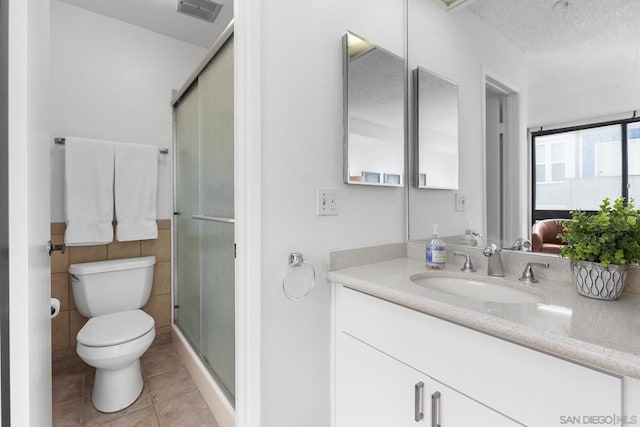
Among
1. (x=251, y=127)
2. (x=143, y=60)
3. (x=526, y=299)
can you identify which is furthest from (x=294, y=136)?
(x=143, y=60)

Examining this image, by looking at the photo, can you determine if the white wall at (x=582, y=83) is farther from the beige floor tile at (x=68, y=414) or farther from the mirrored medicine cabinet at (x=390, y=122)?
the beige floor tile at (x=68, y=414)

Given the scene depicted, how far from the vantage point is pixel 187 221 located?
2.05 meters

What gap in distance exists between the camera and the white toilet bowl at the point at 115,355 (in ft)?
4.87

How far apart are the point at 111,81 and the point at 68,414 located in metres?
2.14

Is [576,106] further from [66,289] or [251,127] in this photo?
[66,289]

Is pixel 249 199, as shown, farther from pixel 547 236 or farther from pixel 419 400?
pixel 547 236

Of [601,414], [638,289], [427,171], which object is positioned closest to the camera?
[601,414]

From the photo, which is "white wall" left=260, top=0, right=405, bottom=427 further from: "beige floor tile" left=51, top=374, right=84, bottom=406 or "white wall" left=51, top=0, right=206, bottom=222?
"white wall" left=51, top=0, right=206, bottom=222

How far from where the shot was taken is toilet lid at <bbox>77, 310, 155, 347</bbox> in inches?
59.0

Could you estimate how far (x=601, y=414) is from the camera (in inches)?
22.0

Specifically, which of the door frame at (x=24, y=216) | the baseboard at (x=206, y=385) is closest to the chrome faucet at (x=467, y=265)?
the baseboard at (x=206, y=385)

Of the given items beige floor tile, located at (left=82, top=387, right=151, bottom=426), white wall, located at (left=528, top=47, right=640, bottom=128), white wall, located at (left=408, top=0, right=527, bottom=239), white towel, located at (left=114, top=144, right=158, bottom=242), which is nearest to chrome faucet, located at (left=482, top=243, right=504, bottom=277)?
white wall, located at (left=408, top=0, right=527, bottom=239)

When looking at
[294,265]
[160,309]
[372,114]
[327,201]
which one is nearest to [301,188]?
[327,201]

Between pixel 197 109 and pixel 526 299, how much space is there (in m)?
1.96
